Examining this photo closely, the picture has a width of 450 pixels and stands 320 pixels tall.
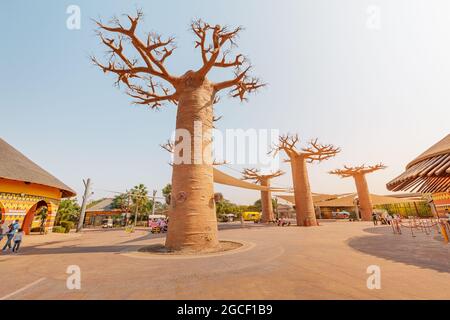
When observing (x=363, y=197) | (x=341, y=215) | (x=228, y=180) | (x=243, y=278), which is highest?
(x=228, y=180)

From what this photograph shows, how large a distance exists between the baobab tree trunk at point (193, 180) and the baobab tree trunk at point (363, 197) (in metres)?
26.5

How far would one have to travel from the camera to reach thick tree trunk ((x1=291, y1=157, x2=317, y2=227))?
62.3ft

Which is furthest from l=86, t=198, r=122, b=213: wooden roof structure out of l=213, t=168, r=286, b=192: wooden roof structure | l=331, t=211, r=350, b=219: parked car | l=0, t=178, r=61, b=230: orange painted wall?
l=331, t=211, r=350, b=219: parked car

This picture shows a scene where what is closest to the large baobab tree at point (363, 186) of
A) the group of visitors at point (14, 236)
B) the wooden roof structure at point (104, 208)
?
the group of visitors at point (14, 236)

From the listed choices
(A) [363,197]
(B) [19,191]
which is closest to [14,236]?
(B) [19,191]

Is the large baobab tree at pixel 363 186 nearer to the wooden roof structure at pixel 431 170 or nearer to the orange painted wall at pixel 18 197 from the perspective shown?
the wooden roof structure at pixel 431 170

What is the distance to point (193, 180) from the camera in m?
8.08

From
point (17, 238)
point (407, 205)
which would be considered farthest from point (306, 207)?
point (407, 205)

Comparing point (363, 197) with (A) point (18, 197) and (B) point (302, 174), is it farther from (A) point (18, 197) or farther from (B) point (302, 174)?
(A) point (18, 197)

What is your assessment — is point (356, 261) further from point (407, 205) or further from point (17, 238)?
point (407, 205)

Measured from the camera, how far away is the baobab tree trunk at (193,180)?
7.60 metres

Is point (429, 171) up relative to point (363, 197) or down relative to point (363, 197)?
down

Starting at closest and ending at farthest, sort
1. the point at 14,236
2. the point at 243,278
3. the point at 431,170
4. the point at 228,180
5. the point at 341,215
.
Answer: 1. the point at 243,278
2. the point at 431,170
3. the point at 14,236
4. the point at 228,180
5. the point at 341,215

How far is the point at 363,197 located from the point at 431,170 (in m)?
24.7
